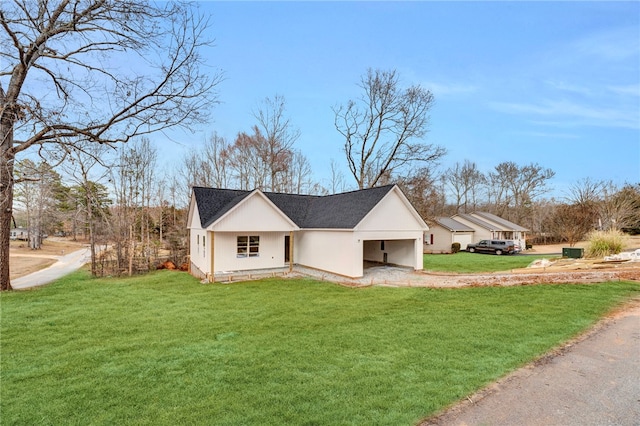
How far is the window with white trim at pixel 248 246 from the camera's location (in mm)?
16391

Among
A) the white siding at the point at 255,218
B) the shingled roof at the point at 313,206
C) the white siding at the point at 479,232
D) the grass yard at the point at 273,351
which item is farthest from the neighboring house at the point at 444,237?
the grass yard at the point at 273,351

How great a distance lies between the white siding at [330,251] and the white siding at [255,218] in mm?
1593

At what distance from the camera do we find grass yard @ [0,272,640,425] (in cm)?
394

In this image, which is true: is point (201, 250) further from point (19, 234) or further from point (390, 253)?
point (19, 234)

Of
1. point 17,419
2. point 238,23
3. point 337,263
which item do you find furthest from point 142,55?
point 337,263

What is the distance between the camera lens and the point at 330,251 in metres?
16.2

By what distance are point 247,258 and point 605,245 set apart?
2084 centimetres

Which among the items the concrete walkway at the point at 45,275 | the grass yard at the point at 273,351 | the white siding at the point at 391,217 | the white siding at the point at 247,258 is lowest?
the concrete walkway at the point at 45,275

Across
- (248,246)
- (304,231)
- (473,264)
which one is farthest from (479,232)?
(248,246)

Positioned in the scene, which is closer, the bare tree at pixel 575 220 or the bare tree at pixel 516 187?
the bare tree at pixel 575 220

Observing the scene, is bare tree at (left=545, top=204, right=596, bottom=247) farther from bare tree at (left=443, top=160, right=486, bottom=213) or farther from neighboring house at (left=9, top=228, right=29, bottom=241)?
neighboring house at (left=9, top=228, right=29, bottom=241)

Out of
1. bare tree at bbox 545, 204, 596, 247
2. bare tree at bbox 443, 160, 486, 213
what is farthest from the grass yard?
bare tree at bbox 443, 160, 486, 213

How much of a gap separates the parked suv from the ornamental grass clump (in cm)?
1177

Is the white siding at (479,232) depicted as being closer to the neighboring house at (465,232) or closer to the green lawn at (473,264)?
the neighboring house at (465,232)
